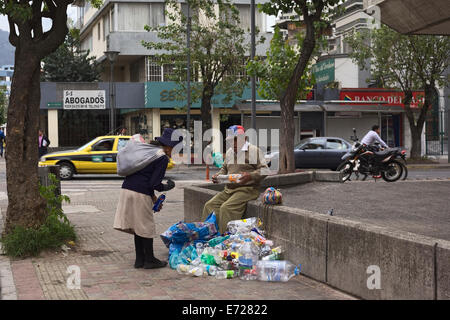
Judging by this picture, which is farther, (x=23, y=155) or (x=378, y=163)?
(x=378, y=163)

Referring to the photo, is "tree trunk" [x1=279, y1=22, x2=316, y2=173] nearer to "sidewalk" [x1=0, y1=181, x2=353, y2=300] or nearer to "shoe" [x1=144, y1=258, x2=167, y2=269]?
"sidewalk" [x1=0, y1=181, x2=353, y2=300]

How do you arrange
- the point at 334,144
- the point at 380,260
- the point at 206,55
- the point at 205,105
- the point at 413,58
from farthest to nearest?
1. the point at 205,105
2. the point at 206,55
3. the point at 413,58
4. the point at 334,144
5. the point at 380,260

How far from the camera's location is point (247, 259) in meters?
6.91

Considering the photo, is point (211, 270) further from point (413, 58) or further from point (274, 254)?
point (413, 58)

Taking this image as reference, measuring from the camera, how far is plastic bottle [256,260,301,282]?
669cm

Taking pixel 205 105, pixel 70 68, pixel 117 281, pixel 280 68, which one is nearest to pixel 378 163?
pixel 280 68

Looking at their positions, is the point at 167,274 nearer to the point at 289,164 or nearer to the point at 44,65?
the point at 289,164

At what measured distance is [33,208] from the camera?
855cm

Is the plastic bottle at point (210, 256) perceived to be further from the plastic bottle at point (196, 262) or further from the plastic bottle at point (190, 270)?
the plastic bottle at point (190, 270)

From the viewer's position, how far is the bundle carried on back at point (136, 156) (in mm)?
7168

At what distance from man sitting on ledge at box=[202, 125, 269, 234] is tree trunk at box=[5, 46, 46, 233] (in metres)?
2.50

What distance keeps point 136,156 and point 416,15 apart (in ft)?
33.9

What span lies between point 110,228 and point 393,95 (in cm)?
2925

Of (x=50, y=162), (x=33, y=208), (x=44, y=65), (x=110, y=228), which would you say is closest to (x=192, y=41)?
(x=50, y=162)
